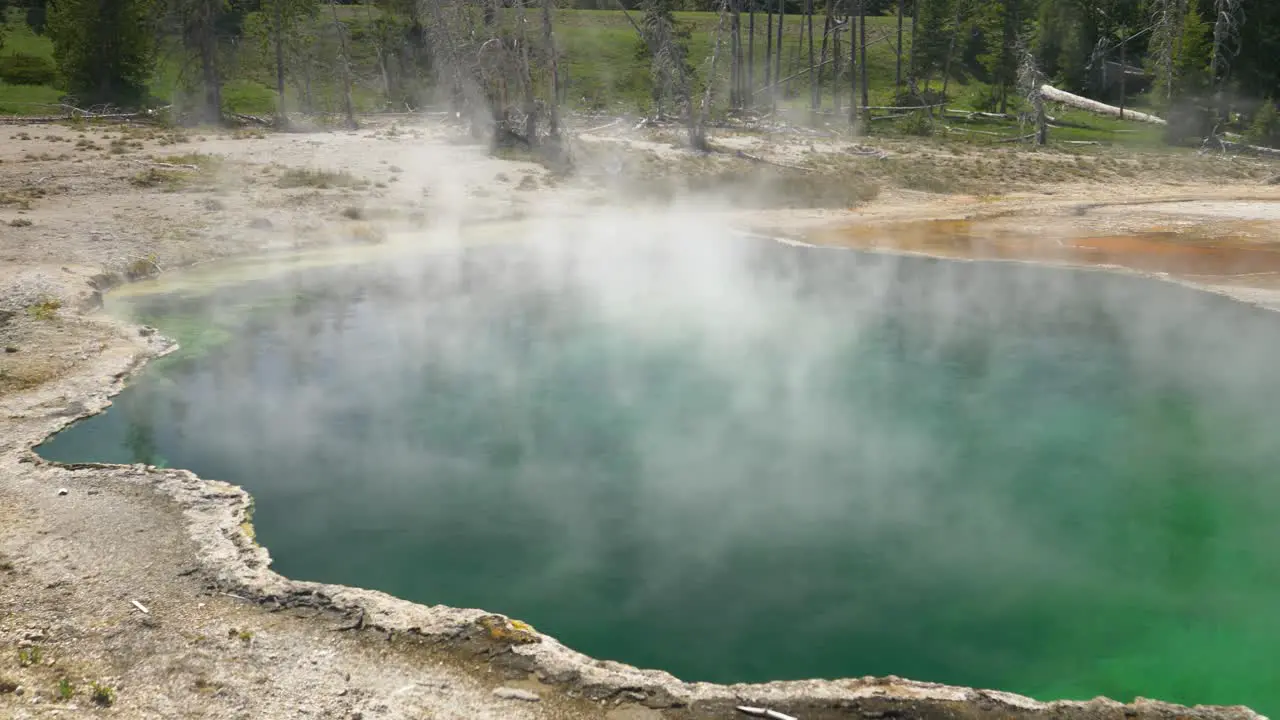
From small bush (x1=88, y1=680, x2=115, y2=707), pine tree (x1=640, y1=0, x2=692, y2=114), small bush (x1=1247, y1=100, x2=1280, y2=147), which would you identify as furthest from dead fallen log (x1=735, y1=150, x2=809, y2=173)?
small bush (x1=88, y1=680, x2=115, y2=707)

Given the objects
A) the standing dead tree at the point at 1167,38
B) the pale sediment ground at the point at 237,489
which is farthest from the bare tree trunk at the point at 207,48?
the standing dead tree at the point at 1167,38

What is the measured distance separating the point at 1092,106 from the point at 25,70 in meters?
35.7

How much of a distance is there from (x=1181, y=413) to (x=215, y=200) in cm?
1444

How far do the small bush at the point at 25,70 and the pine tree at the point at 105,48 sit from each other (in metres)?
1.44

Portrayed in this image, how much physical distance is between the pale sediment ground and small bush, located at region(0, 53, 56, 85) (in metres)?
15.3

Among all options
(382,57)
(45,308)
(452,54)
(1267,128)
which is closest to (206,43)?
(452,54)

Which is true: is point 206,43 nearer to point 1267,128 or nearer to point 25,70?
point 25,70

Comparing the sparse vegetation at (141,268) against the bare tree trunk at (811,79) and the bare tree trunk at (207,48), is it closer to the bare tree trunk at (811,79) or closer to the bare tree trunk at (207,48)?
the bare tree trunk at (207,48)

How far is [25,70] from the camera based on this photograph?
117 feet

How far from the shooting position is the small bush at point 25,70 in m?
35.4

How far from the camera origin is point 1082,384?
410 inches

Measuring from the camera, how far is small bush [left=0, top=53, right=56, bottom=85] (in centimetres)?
3541

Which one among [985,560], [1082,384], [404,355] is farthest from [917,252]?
[985,560]

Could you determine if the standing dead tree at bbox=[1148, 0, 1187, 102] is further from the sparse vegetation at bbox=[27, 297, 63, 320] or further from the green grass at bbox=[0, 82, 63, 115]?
the green grass at bbox=[0, 82, 63, 115]
